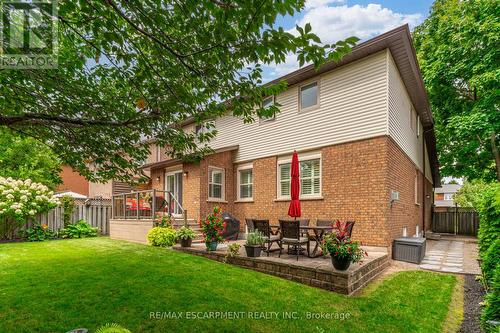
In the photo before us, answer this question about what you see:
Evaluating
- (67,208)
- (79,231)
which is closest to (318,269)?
(79,231)

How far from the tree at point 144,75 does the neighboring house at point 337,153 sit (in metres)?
5.72

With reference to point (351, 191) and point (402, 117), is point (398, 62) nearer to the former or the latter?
point (402, 117)

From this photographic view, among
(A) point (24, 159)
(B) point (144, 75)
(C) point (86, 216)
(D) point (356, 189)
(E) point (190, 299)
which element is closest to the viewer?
(B) point (144, 75)

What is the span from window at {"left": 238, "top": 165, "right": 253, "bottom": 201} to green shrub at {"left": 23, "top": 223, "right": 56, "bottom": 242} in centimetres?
895

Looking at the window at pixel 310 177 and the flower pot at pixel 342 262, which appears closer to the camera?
the flower pot at pixel 342 262

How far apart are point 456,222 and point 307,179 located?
15.4 m

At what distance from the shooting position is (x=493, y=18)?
40.6 feet

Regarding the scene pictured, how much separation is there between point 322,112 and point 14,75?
28.6 ft

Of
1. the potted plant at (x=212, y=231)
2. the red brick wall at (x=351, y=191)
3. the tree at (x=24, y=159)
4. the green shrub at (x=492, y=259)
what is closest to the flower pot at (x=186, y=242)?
the potted plant at (x=212, y=231)

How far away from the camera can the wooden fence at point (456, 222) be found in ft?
61.0

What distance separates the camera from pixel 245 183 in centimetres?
Result: 1303

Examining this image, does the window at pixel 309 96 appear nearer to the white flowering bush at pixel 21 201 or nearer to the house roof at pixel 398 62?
the house roof at pixel 398 62

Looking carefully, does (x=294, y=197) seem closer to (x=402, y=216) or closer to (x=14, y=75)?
(x=402, y=216)

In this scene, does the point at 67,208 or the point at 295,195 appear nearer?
the point at 295,195
